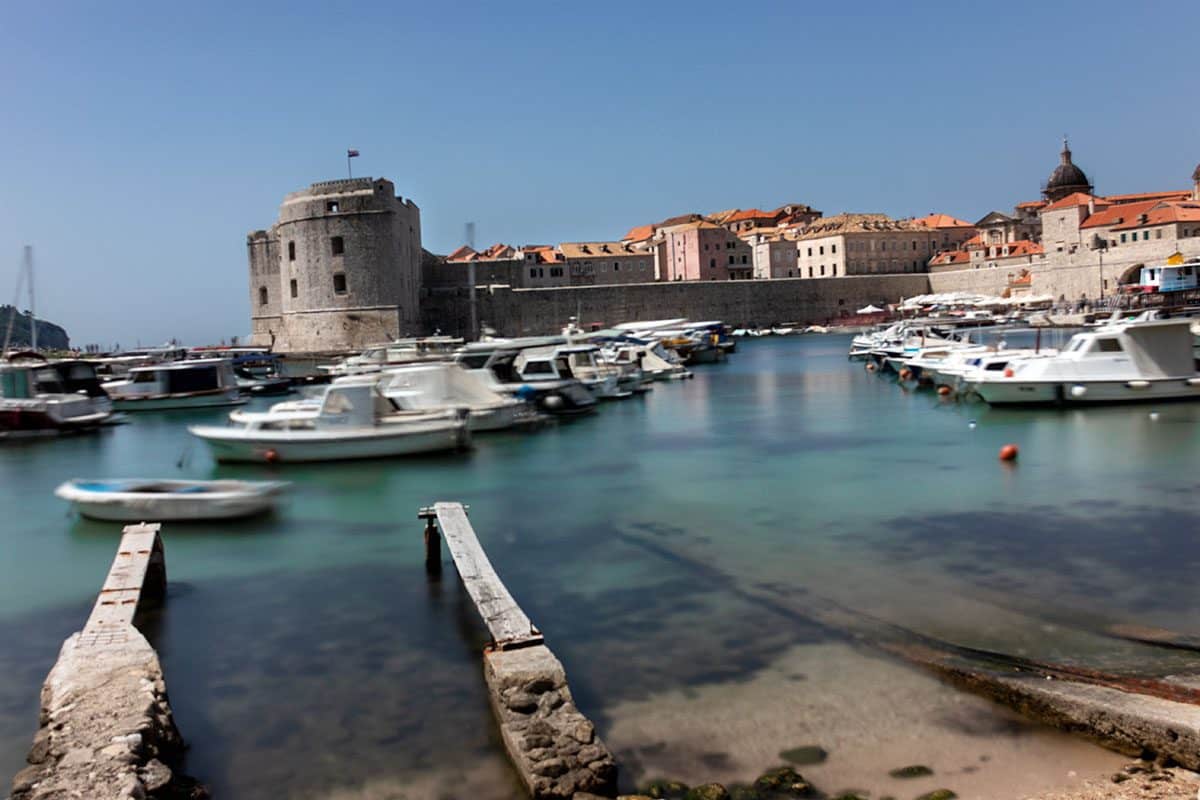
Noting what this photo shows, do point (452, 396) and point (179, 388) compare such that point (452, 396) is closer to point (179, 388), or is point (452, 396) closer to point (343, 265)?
point (179, 388)

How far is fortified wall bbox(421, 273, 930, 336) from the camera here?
44.9m

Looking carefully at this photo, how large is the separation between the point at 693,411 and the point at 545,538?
11.5m

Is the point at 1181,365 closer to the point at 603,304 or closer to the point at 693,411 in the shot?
the point at 693,411

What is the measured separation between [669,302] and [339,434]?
131 feet

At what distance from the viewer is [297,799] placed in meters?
4.44

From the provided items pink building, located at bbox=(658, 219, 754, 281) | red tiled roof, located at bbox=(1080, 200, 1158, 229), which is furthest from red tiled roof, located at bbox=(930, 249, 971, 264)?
pink building, located at bbox=(658, 219, 754, 281)

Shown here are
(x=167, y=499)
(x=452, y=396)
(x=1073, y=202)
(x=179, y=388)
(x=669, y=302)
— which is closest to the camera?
(x=167, y=499)

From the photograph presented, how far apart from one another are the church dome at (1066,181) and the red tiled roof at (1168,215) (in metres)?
16.5

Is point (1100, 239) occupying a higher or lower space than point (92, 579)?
higher

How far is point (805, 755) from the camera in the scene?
15.2 feet

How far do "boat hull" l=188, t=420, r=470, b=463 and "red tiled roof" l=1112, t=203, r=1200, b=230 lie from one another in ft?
145

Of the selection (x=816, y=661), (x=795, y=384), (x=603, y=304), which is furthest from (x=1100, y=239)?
(x=816, y=661)

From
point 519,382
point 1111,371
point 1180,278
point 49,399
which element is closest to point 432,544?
point 519,382

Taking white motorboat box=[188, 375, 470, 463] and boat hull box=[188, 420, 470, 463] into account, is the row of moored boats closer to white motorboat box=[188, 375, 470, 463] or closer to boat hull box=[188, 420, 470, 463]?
white motorboat box=[188, 375, 470, 463]
